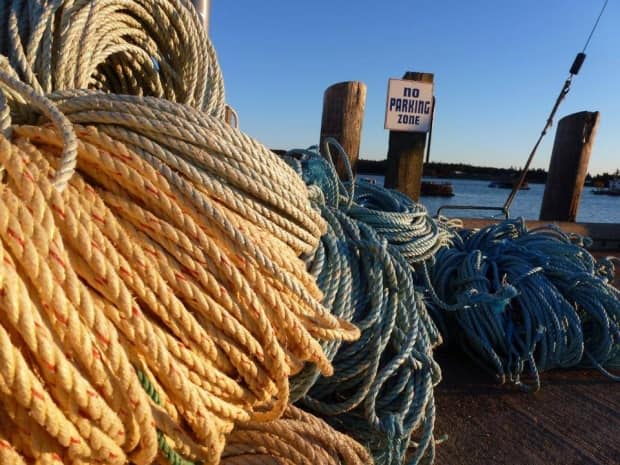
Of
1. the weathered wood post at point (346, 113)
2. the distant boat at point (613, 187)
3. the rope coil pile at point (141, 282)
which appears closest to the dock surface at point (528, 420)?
the rope coil pile at point (141, 282)

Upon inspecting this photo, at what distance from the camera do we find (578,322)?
2.02 meters

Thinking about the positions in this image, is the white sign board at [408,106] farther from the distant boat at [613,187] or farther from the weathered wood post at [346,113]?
the distant boat at [613,187]

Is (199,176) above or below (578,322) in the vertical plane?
above

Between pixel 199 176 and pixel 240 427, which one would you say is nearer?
pixel 199 176

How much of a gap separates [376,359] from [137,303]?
2.87ft

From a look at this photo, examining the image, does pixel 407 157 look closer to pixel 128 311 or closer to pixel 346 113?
pixel 346 113

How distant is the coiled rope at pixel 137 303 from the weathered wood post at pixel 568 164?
4872 mm

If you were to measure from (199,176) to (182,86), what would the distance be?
0.60 metres

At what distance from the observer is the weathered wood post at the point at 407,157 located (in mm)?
3977


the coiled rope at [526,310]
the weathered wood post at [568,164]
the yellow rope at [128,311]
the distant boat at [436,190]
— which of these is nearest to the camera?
the yellow rope at [128,311]

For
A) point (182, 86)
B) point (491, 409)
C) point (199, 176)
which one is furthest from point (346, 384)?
point (182, 86)

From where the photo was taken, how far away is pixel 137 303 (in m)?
0.79

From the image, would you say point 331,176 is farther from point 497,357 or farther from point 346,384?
point 497,357

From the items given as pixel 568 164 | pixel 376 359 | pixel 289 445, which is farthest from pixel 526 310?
pixel 568 164
